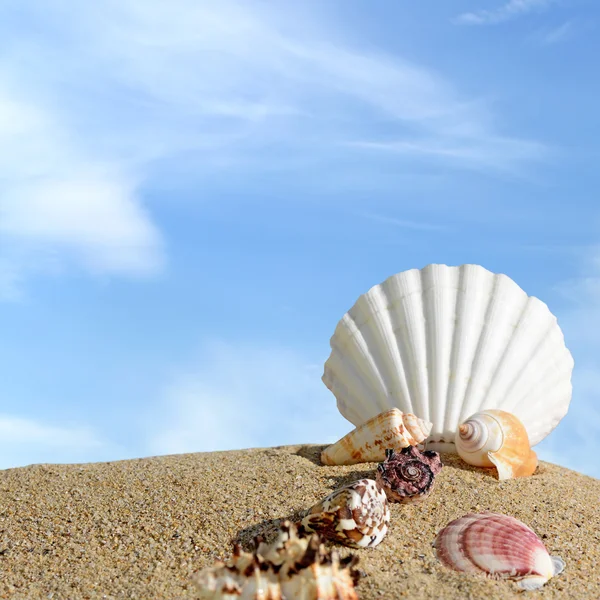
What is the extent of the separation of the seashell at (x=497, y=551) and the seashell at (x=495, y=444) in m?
1.35

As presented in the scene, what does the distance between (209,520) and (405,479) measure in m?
1.35

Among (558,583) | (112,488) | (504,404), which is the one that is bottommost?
(558,583)

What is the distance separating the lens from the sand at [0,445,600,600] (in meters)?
3.77

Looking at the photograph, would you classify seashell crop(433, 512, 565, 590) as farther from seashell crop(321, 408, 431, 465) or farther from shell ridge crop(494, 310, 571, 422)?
shell ridge crop(494, 310, 571, 422)

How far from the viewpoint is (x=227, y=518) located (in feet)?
14.8

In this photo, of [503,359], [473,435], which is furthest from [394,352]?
[473,435]

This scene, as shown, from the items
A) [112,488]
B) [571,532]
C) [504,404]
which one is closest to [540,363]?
[504,404]

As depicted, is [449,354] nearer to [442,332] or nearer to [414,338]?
[442,332]

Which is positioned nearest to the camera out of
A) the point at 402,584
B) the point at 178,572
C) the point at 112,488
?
the point at 402,584

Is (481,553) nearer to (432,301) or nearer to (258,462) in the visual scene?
(258,462)

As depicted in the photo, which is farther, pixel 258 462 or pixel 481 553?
pixel 258 462

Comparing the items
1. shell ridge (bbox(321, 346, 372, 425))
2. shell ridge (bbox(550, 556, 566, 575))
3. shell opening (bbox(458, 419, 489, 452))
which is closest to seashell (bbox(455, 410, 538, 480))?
shell opening (bbox(458, 419, 489, 452))

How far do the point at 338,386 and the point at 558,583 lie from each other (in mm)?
3310

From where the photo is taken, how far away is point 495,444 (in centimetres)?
565
